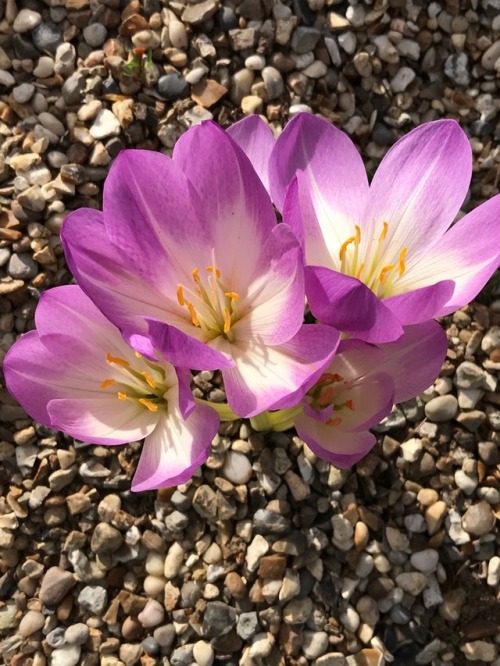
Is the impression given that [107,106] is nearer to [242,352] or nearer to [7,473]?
[7,473]

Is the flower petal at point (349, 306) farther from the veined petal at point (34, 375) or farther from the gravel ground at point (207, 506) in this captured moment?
the gravel ground at point (207, 506)

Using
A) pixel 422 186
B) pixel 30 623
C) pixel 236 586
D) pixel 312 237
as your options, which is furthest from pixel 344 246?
pixel 30 623

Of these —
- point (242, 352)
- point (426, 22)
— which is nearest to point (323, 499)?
point (242, 352)

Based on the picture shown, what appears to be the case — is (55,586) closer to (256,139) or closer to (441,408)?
(441,408)

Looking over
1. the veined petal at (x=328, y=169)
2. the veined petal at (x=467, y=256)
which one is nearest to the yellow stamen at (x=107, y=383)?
the veined petal at (x=328, y=169)

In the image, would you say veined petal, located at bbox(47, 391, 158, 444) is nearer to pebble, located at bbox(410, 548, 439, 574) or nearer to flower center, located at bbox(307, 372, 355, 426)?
flower center, located at bbox(307, 372, 355, 426)
